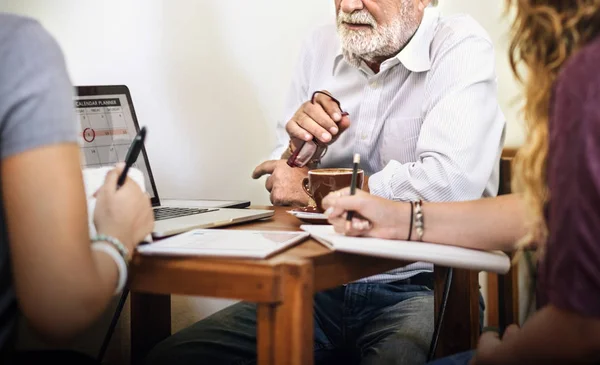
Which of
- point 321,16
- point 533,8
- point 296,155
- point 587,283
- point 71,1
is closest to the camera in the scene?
point 587,283

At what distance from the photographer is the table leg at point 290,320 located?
0.80 meters

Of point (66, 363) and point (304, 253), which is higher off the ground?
point (304, 253)

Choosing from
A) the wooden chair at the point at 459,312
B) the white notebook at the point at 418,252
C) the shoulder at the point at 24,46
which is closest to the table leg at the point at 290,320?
the white notebook at the point at 418,252

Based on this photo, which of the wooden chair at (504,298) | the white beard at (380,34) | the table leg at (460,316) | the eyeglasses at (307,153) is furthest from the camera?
the wooden chair at (504,298)

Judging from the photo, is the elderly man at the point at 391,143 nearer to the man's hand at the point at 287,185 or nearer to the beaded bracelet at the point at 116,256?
the man's hand at the point at 287,185

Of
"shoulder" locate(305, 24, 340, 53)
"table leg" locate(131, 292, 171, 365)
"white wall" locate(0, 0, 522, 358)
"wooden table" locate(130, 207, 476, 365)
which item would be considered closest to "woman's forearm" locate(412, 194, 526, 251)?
"wooden table" locate(130, 207, 476, 365)

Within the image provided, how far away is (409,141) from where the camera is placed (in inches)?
61.7

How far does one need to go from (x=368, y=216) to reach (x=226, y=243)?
22 cm

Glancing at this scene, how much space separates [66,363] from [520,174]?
610mm

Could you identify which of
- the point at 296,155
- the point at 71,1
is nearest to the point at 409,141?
the point at 296,155

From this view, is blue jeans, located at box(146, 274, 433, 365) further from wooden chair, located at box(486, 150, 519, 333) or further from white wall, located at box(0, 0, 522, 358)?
wooden chair, located at box(486, 150, 519, 333)

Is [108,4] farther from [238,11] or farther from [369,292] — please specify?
[369,292]

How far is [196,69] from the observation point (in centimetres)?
190

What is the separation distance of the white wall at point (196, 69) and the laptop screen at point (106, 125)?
0.45 meters
